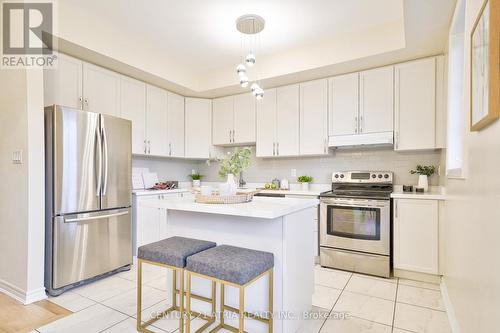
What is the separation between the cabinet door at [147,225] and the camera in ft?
11.2

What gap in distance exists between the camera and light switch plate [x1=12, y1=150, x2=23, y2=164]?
2.43 m

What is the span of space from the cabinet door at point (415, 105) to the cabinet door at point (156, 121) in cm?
315

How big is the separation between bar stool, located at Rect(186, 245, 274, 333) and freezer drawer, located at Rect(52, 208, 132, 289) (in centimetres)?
157

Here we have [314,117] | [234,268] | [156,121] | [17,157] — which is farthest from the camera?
[156,121]

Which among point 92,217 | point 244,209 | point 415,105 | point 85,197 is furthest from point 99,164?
point 415,105

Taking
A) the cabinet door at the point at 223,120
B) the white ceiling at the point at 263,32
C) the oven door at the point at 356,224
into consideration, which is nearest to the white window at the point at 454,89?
the white ceiling at the point at 263,32

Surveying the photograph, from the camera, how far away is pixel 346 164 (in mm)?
3744

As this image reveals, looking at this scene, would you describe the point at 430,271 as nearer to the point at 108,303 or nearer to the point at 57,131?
the point at 108,303

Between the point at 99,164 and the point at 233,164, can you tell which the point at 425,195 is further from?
the point at 99,164

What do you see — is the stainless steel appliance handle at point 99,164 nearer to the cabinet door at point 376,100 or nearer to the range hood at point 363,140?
the range hood at point 363,140

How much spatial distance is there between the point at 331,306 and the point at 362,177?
1.78 m

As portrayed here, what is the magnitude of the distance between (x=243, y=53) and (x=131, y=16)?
4.51 feet

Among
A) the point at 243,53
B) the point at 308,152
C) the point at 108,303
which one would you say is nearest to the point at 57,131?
the point at 108,303

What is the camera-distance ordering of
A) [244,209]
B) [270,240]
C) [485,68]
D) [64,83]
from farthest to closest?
[64,83] → [270,240] → [244,209] → [485,68]
